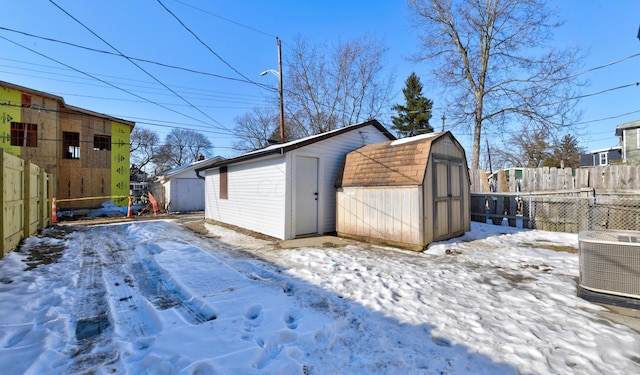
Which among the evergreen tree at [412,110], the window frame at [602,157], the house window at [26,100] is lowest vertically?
the window frame at [602,157]

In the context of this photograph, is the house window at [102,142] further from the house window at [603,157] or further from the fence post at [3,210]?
the house window at [603,157]

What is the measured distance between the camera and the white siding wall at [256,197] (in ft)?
26.6

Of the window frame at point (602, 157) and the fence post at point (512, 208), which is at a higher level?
the window frame at point (602, 157)

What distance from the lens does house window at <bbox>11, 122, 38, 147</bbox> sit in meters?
15.7

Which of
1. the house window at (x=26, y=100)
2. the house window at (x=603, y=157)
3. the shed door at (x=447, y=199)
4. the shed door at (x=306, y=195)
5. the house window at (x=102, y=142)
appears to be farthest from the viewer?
the house window at (x=603, y=157)

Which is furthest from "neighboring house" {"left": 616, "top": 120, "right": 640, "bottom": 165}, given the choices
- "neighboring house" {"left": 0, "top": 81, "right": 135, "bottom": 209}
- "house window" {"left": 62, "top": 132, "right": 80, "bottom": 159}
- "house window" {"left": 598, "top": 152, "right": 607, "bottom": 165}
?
"house window" {"left": 62, "top": 132, "right": 80, "bottom": 159}

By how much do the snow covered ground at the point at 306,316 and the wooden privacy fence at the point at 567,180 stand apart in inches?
298

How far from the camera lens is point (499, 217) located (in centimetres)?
942

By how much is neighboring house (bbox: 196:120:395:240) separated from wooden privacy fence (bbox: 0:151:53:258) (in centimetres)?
539

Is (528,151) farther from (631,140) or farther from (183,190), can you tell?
(183,190)

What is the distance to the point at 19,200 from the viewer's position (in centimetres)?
645

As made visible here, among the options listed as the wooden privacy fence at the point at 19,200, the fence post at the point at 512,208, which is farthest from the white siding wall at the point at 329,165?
the wooden privacy fence at the point at 19,200

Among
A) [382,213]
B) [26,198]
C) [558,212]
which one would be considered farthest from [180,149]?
[558,212]

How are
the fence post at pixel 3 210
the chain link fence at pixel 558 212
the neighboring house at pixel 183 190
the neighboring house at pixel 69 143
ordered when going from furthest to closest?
1. the neighboring house at pixel 183 190
2. the neighboring house at pixel 69 143
3. the chain link fence at pixel 558 212
4. the fence post at pixel 3 210
